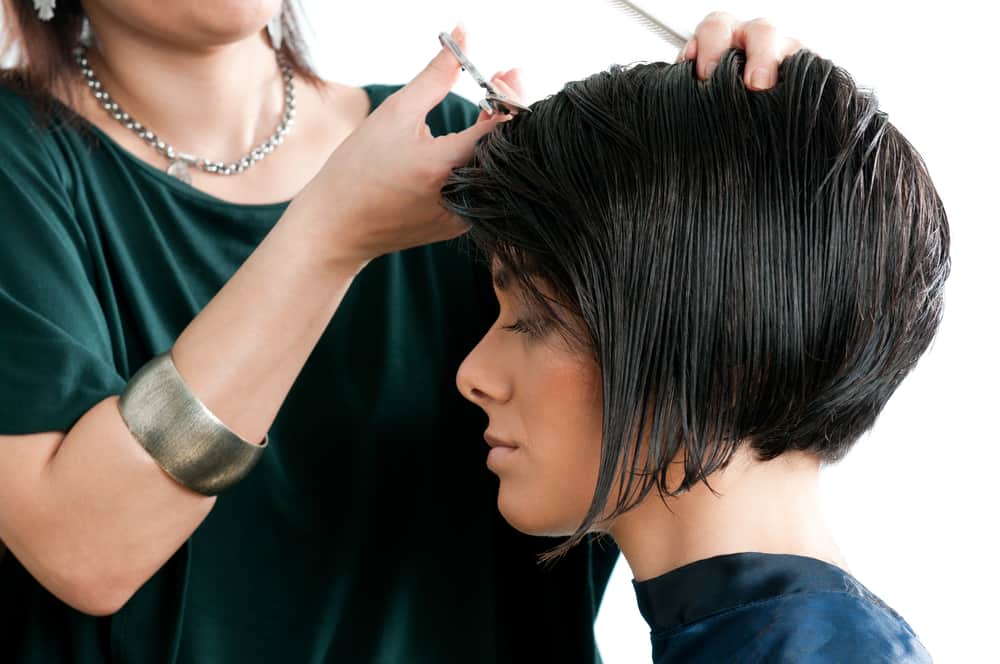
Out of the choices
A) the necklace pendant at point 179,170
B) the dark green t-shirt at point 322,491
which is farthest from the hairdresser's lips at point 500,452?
the necklace pendant at point 179,170

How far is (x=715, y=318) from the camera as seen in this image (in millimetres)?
793

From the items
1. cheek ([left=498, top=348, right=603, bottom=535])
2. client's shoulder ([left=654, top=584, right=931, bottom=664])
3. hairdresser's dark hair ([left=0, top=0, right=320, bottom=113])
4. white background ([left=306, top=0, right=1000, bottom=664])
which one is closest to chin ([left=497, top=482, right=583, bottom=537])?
cheek ([left=498, top=348, right=603, bottom=535])

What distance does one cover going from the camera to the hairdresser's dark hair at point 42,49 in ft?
3.56

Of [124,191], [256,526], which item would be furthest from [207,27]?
[256,526]

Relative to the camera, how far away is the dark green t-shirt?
1025mm

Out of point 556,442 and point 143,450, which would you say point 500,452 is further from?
point 143,450

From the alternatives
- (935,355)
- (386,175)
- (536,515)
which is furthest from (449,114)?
(935,355)

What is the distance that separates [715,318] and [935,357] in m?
0.88

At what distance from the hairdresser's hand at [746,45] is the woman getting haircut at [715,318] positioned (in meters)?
0.01

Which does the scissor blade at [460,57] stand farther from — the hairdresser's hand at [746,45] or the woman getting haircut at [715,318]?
the hairdresser's hand at [746,45]

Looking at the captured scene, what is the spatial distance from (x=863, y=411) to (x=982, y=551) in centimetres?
80

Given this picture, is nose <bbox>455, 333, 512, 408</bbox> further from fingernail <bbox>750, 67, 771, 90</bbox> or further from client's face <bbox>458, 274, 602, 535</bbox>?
fingernail <bbox>750, 67, 771, 90</bbox>

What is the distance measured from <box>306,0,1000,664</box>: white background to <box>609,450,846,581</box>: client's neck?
70cm

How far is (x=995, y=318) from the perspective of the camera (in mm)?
1553
